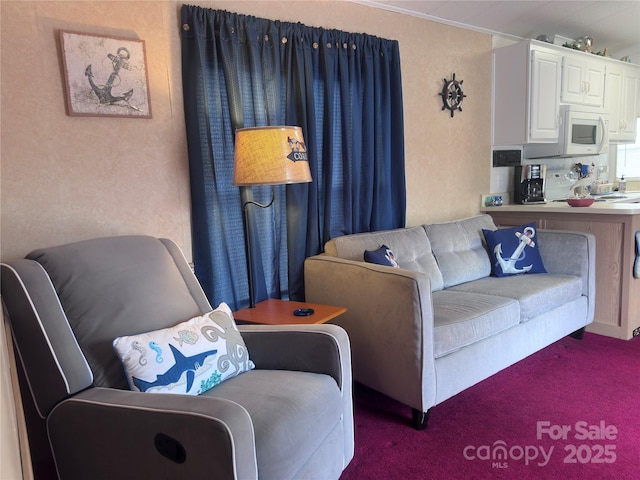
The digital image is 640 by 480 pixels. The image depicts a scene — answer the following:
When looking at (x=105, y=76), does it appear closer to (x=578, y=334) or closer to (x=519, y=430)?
(x=519, y=430)

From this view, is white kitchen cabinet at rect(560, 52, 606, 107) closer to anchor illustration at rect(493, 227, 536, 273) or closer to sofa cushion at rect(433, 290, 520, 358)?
anchor illustration at rect(493, 227, 536, 273)

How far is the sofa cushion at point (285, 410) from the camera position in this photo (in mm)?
1260

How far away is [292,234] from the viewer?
2594 millimetres

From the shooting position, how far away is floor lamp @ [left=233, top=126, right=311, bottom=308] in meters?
1.99

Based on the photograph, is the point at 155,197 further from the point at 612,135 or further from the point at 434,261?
the point at 612,135

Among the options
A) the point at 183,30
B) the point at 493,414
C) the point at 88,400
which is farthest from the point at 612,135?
the point at 88,400

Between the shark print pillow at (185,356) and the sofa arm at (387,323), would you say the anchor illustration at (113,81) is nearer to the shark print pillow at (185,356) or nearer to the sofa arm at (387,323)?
the shark print pillow at (185,356)

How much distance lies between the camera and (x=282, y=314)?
84.3 inches

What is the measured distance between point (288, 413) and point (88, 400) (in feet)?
1.88

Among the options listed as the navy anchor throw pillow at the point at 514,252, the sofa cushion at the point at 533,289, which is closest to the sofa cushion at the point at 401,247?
the sofa cushion at the point at 533,289

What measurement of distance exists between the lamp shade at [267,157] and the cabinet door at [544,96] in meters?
2.33

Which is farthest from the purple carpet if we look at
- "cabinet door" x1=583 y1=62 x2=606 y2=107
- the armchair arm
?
"cabinet door" x1=583 y1=62 x2=606 y2=107

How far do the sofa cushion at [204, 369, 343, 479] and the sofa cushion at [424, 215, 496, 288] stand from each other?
1495 mm

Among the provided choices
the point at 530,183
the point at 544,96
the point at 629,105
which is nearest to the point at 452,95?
the point at 544,96
